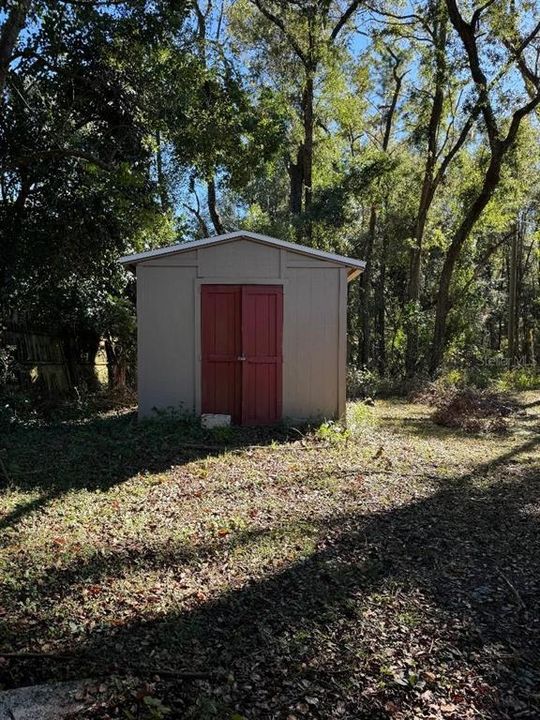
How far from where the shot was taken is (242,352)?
849cm

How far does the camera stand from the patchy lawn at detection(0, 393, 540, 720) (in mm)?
2467

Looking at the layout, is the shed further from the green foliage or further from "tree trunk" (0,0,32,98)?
"tree trunk" (0,0,32,98)

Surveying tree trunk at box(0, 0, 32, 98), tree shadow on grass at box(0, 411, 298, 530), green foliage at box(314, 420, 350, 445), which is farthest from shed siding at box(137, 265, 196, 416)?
tree trunk at box(0, 0, 32, 98)

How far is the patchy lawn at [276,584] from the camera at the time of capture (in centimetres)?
247

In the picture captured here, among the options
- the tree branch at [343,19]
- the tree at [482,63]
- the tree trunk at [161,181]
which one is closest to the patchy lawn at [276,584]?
the tree trunk at [161,181]

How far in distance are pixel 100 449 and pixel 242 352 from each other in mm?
2542

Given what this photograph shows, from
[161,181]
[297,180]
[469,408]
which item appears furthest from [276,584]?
[297,180]

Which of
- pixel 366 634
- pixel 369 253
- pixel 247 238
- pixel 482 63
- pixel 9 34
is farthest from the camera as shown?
pixel 369 253

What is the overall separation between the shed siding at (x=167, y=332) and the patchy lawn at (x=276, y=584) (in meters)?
2.10

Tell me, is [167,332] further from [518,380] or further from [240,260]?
[518,380]

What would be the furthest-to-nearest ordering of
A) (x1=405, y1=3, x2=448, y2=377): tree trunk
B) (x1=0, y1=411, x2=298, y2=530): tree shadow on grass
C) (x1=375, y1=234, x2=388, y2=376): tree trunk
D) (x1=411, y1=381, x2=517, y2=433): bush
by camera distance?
(x1=375, y1=234, x2=388, y2=376): tree trunk
(x1=405, y1=3, x2=448, y2=377): tree trunk
(x1=411, y1=381, x2=517, y2=433): bush
(x1=0, y1=411, x2=298, y2=530): tree shadow on grass

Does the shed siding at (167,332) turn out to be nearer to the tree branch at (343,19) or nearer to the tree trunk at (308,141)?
the tree trunk at (308,141)

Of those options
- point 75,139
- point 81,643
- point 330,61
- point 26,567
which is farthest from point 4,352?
point 330,61

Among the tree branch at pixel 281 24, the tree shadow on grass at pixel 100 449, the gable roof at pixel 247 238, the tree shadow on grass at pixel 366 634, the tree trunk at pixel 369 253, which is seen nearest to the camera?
the tree shadow on grass at pixel 366 634
